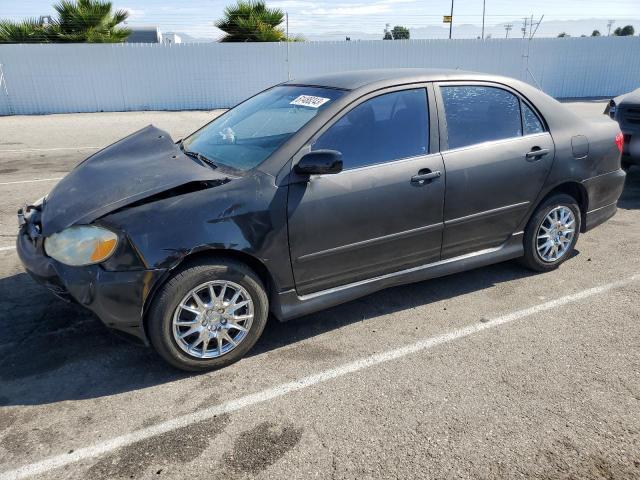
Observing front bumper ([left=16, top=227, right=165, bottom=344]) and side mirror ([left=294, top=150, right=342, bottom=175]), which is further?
side mirror ([left=294, top=150, right=342, bottom=175])

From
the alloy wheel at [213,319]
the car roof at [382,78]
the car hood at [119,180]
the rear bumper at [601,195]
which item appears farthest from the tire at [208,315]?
the rear bumper at [601,195]

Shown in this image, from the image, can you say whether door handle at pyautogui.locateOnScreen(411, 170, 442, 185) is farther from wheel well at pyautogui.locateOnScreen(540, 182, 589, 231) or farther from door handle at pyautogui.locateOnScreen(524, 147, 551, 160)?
wheel well at pyautogui.locateOnScreen(540, 182, 589, 231)

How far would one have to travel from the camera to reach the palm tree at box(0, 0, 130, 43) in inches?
774

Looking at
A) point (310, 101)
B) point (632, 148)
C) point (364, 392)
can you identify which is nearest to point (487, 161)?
point (310, 101)

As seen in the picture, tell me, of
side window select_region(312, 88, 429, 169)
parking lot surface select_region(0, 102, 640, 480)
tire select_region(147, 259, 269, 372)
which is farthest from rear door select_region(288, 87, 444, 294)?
parking lot surface select_region(0, 102, 640, 480)

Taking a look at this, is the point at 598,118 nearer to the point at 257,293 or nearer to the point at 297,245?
the point at 297,245

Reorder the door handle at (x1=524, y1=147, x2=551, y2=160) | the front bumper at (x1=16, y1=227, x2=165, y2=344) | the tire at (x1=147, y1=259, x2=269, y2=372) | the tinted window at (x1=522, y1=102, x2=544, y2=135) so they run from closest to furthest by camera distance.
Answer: the front bumper at (x1=16, y1=227, x2=165, y2=344) → the tire at (x1=147, y1=259, x2=269, y2=372) → the door handle at (x1=524, y1=147, x2=551, y2=160) → the tinted window at (x1=522, y1=102, x2=544, y2=135)

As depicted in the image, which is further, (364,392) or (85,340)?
(85,340)

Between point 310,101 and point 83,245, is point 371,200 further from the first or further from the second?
point 83,245

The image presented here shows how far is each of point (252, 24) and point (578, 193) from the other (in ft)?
61.3

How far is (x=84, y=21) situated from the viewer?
65.7 feet

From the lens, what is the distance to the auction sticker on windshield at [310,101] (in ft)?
11.9

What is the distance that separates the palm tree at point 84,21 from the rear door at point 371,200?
64.4ft

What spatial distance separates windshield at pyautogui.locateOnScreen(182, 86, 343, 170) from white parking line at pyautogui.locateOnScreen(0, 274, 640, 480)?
140 centimetres
